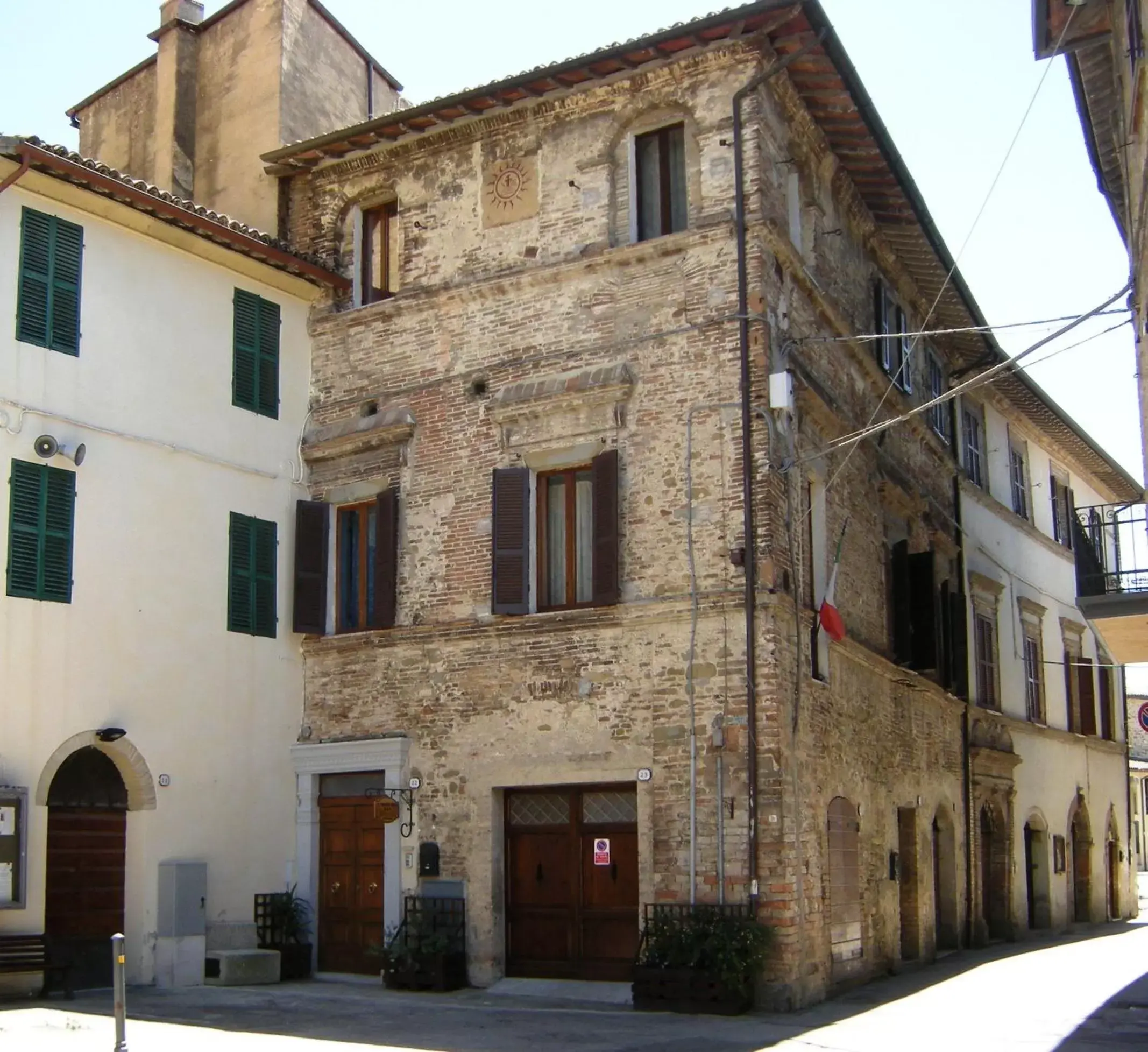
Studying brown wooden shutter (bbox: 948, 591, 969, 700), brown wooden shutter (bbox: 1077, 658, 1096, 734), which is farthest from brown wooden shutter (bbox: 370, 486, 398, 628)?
brown wooden shutter (bbox: 1077, 658, 1096, 734)

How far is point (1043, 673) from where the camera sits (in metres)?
26.2

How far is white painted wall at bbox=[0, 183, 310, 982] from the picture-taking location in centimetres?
1396

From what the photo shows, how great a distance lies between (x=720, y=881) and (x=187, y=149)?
12286 mm

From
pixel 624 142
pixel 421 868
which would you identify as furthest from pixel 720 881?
pixel 624 142

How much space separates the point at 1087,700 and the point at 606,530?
1658 cm

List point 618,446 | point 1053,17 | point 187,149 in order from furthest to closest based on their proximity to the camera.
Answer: point 187,149, point 618,446, point 1053,17

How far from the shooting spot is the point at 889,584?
1855cm

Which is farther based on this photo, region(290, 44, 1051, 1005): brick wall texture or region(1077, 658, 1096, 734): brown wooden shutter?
region(1077, 658, 1096, 734): brown wooden shutter

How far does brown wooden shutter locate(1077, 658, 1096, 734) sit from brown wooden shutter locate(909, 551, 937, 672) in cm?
1057

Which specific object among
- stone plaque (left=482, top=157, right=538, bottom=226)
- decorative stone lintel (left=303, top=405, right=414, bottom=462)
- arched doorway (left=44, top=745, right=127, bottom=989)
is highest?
stone plaque (left=482, top=157, right=538, bottom=226)

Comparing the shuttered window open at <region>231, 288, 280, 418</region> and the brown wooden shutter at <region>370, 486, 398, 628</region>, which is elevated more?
the shuttered window open at <region>231, 288, 280, 418</region>

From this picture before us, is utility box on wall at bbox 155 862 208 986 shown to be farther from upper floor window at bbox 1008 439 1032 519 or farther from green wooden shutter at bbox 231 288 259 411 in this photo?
upper floor window at bbox 1008 439 1032 519

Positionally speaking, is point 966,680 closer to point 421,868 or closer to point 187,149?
point 421,868

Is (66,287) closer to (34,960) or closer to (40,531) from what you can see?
Answer: (40,531)
